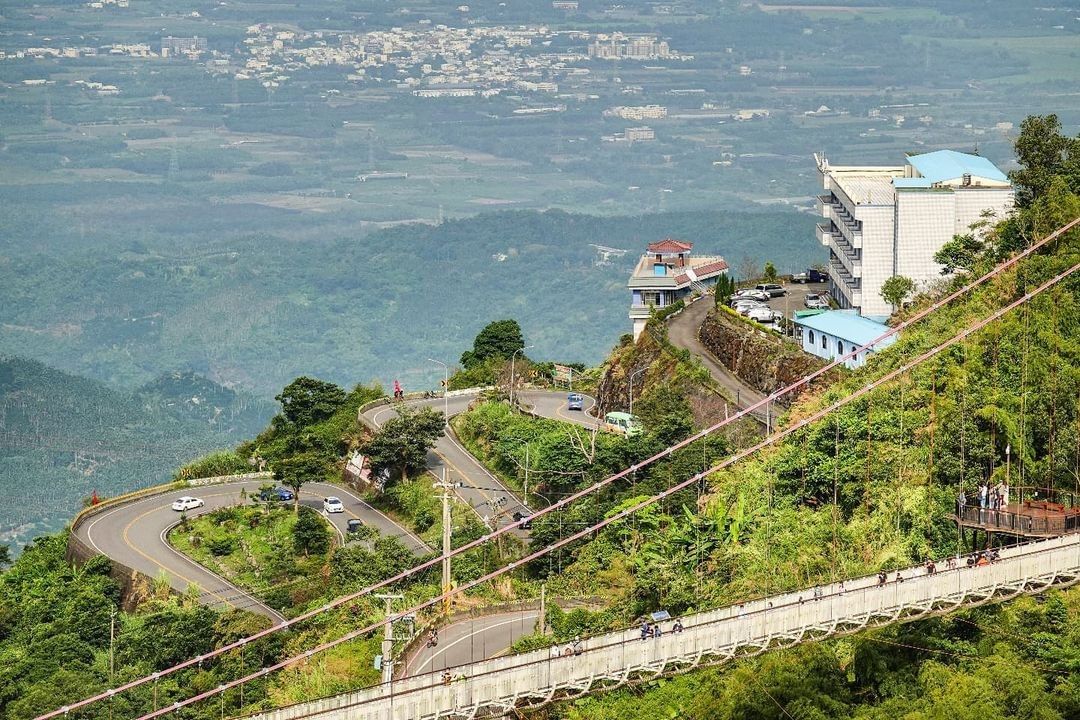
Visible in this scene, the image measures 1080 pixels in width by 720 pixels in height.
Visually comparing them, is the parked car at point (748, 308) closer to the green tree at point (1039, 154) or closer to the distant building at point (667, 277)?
the distant building at point (667, 277)

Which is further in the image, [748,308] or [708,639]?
[748,308]

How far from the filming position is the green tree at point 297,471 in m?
54.9

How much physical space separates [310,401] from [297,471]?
288 inches

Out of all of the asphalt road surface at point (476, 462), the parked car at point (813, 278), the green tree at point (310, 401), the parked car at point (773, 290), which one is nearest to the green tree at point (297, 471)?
the asphalt road surface at point (476, 462)

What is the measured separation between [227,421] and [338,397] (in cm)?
Answer: 8587

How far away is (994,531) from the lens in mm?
34469

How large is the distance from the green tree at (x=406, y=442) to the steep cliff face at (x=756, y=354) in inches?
303

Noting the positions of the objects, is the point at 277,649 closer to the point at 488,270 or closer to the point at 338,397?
the point at 338,397

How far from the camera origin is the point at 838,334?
1940 inches

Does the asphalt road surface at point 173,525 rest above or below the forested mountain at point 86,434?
above

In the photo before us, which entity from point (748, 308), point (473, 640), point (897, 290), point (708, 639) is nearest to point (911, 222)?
point (897, 290)

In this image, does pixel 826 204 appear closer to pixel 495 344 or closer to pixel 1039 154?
pixel 1039 154

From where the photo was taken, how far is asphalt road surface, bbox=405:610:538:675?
36312mm

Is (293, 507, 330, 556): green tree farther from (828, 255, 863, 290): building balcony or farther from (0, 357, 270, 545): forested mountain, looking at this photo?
(0, 357, 270, 545): forested mountain
